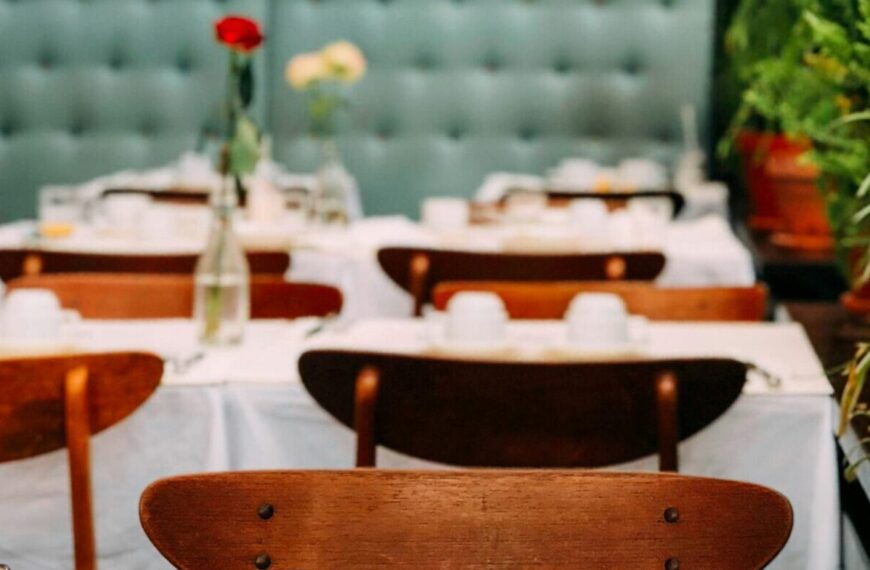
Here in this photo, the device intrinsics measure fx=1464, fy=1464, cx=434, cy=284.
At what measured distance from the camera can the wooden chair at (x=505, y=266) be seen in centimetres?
276

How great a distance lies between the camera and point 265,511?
41.7 inches

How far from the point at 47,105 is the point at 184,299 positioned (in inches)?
133

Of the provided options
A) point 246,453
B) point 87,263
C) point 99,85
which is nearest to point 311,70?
point 87,263

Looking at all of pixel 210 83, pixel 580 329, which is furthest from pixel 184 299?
pixel 210 83

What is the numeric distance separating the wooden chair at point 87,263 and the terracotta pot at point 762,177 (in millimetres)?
1926

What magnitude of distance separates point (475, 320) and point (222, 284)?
16.2 inches

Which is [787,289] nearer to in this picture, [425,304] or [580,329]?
[425,304]

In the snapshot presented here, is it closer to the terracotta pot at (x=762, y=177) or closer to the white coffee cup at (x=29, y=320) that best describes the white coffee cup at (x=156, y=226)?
the white coffee cup at (x=29, y=320)

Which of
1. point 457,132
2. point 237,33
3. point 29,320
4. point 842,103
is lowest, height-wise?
point 457,132

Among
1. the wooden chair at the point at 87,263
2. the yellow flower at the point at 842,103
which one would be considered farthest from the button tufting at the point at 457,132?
the yellow flower at the point at 842,103

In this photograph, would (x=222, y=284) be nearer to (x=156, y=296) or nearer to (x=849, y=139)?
(x=156, y=296)

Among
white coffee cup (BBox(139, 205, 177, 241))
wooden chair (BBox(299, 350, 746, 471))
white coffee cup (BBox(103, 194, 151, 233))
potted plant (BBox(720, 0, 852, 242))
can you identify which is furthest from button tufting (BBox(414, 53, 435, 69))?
wooden chair (BBox(299, 350, 746, 471))

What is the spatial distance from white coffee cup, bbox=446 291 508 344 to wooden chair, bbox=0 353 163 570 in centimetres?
46

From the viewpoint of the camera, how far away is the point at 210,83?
18.5ft
